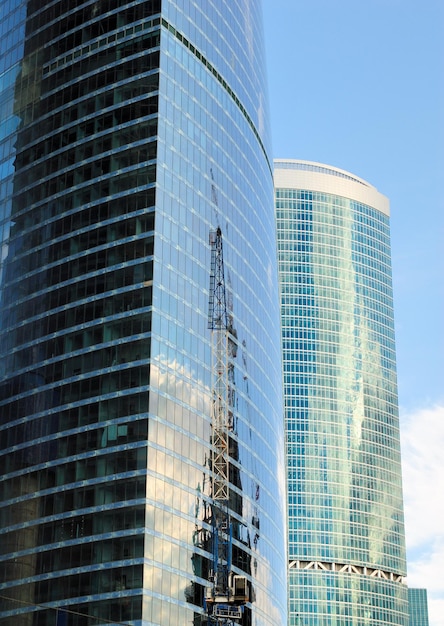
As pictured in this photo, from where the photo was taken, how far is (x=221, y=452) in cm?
14438

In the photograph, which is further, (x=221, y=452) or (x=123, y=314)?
(x=221, y=452)

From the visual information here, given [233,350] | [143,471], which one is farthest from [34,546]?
[233,350]

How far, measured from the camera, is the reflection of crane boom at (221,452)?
5138 inches

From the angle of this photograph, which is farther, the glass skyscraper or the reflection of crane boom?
the reflection of crane boom

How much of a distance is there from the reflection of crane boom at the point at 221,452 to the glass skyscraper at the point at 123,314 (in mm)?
1742

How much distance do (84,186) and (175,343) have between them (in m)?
24.5

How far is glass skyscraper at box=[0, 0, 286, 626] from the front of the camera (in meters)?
126

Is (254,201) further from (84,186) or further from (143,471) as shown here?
(143,471)

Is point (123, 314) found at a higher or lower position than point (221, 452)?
higher

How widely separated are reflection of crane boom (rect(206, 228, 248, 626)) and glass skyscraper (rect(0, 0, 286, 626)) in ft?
5.71

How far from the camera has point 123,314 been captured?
133875mm

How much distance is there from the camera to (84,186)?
14550 cm

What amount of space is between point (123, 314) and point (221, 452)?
23.2m

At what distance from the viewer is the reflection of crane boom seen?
130500 mm
